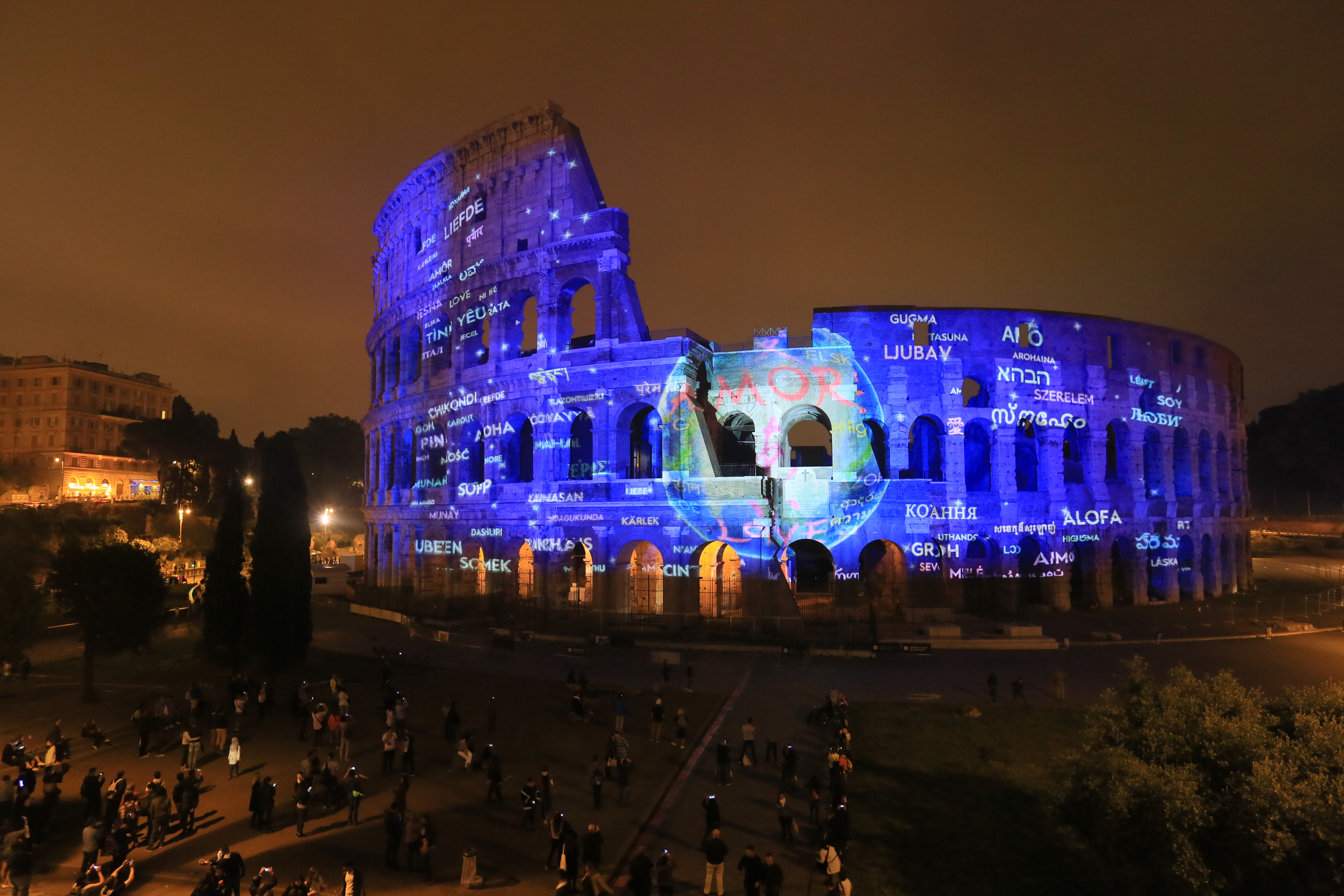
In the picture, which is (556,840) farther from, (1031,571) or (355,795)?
(1031,571)

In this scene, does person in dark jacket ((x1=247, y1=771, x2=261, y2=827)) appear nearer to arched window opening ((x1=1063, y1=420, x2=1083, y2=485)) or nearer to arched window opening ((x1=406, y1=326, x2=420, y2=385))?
arched window opening ((x1=406, y1=326, x2=420, y2=385))

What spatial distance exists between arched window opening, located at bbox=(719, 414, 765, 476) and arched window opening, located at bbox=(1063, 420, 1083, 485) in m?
15.3

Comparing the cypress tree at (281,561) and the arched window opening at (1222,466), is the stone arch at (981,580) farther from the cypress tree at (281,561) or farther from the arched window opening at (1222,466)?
the cypress tree at (281,561)

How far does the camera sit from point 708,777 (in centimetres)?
1470

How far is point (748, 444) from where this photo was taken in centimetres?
3803

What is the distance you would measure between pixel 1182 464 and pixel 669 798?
3863cm

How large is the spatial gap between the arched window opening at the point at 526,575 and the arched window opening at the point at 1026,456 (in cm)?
2434

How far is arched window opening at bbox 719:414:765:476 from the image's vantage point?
36.4 metres

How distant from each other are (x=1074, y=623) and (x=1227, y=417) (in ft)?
68.7

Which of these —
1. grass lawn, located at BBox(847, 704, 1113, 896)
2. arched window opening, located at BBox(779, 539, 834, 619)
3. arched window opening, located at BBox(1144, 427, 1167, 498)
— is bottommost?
grass lawn, located at BBox(847, 704, 1113, 896)

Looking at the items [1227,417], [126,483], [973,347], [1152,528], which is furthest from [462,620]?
[126,483]

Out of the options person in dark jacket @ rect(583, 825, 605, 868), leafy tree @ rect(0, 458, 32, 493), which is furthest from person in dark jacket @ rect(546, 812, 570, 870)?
leafy tree @ rect(0, 458, 32, 493)

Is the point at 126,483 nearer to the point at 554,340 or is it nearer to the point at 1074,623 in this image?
the point at 554,340

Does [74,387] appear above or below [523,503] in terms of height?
above
